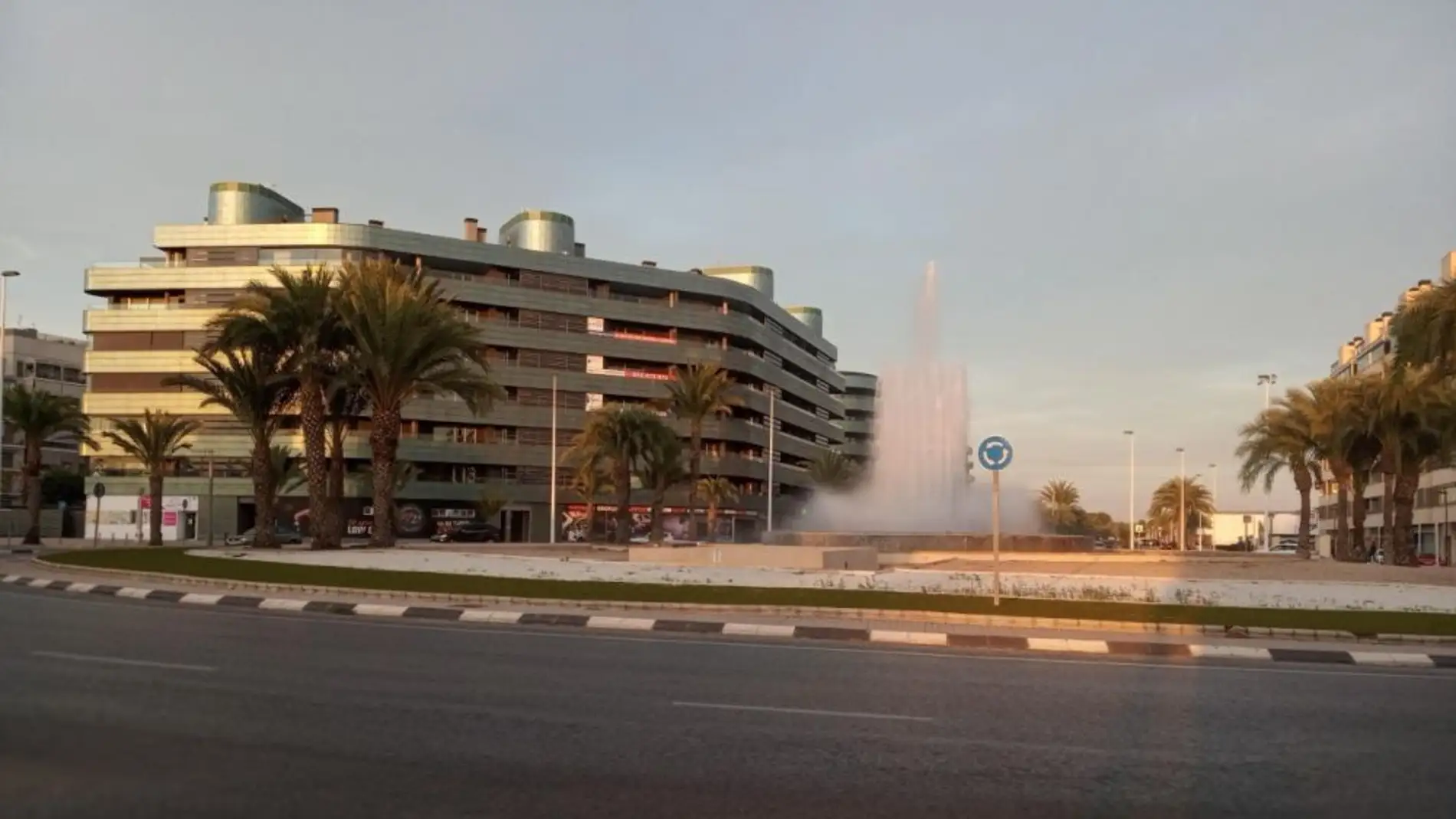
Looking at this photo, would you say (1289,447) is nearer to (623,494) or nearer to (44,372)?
(623,494)

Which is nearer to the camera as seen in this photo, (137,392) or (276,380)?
(276,380)

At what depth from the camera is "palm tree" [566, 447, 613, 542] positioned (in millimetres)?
71375

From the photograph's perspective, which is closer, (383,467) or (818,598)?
(818,598)

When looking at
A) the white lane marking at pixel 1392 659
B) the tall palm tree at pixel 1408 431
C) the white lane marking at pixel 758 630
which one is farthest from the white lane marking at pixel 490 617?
the tall palm tree at pixel 1408 431

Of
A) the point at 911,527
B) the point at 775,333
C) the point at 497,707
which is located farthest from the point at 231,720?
the point at 775,333

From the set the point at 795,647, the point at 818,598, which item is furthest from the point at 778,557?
the point at 795,647

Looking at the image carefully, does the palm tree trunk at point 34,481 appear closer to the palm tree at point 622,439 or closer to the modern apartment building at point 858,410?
the palm tree at point 622,439

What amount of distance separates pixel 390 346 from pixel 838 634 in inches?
985

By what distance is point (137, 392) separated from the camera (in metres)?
83.6

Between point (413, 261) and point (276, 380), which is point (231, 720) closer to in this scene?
point (276, 380)

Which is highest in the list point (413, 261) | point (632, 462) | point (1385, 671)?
point (413, 261)

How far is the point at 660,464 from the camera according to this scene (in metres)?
68.8

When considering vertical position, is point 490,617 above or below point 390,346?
below

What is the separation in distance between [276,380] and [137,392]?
50.4 metres
